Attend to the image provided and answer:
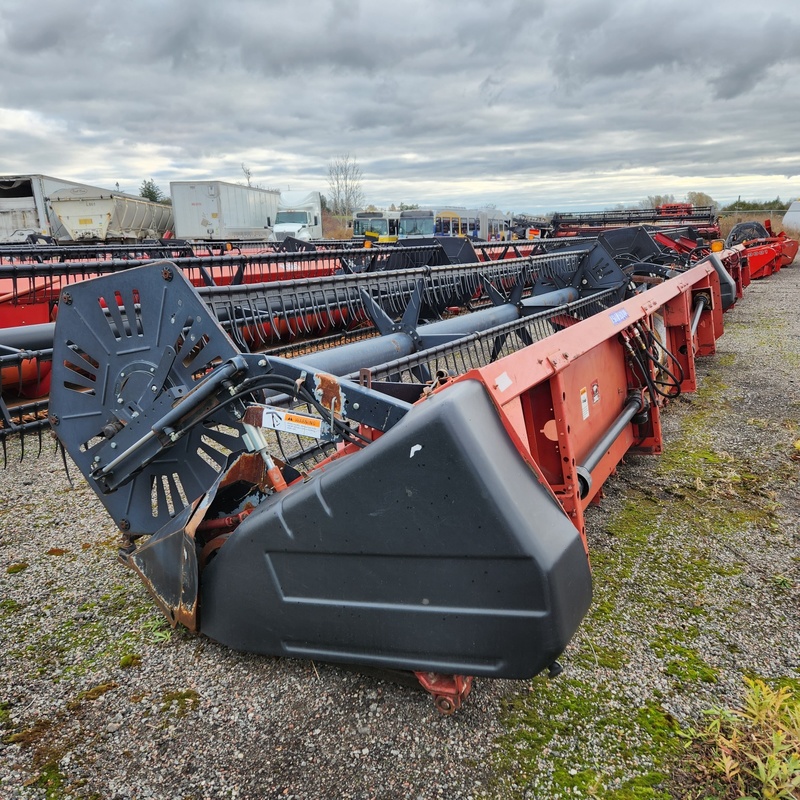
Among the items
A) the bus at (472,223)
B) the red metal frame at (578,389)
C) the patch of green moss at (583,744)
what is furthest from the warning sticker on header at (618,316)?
the bus at (472,223)

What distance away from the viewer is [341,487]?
1746 millimetres

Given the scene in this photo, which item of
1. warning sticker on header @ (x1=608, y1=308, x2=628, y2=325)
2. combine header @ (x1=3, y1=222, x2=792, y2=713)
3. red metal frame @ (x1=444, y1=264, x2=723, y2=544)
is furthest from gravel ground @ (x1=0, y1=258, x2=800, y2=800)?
warning sticker on header @ (x1=608, y1=308, x2=628, y2=325)

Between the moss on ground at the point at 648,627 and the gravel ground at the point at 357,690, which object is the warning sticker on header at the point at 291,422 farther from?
the moss on ground at the point at 648,627

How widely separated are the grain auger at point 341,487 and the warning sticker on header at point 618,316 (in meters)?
0.14

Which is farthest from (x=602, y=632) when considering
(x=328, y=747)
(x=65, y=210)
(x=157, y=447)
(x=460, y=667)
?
(x=65, y=210)

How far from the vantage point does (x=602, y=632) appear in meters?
2.41

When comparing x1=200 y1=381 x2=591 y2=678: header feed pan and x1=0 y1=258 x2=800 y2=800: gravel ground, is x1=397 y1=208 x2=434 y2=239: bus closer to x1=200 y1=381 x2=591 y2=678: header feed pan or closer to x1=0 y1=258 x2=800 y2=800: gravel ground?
x1=0 y1=258 x2=800 y2=800: gravel ground

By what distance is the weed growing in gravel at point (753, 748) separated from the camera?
169 cm

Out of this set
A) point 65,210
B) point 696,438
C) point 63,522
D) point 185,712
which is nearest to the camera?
point 185,712

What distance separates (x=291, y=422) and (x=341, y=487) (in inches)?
15.7

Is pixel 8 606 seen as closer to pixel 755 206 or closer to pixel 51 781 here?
pixel 51 781

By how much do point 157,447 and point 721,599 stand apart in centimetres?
244

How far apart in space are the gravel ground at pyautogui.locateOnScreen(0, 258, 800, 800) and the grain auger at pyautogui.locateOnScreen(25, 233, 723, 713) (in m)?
0.18

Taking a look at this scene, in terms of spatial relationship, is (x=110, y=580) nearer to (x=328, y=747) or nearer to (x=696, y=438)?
(x=328, y=747)
